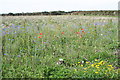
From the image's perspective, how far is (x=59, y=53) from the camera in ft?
19.1

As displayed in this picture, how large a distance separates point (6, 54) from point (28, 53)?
0.60 meters

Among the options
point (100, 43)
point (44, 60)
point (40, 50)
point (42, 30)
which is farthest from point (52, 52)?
point (42, 30)

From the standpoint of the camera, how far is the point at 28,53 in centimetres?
563

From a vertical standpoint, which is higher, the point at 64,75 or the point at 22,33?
the point at 22,33

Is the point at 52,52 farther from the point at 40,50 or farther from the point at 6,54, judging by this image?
the point at 6,54

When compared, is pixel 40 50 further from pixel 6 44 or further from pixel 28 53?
pixel 6 44

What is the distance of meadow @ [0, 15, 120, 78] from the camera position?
4.38 m

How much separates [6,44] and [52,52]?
1.52 metres

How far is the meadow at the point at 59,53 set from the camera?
14.4 feet

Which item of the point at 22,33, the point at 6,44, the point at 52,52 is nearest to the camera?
the point at 52,52

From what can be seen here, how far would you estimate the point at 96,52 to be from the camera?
592cm

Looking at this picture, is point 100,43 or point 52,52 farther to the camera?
point 100,43

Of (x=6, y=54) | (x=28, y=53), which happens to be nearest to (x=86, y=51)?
(x=28, y=53)

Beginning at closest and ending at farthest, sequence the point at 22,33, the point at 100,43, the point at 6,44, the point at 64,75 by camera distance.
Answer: the point at 64,75, the point at 6,44, the point at 100,43, the point at 22,33
